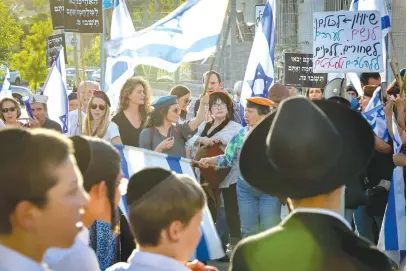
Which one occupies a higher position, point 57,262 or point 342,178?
point 342,178

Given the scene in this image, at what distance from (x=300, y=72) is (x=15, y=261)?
12.4 m

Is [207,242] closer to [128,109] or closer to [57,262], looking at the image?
[57,262]

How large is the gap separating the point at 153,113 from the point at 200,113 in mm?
994

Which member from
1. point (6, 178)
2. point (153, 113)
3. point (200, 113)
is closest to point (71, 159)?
point (6, 178)

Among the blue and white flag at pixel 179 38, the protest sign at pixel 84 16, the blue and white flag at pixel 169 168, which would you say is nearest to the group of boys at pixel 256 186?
the blue and white flag at pixel 169 168

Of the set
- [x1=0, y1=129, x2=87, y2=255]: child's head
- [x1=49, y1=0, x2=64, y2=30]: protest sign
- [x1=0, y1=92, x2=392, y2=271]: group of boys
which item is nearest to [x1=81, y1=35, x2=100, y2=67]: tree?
[x1=49, y1=0, x2=64, y2=30]: protest sign

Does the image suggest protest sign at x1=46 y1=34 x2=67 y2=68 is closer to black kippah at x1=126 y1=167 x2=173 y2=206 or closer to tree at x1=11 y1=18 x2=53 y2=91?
black kippah at x1=126 y1=167 x2=173 y2=206

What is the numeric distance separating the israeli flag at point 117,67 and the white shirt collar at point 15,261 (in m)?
7.58

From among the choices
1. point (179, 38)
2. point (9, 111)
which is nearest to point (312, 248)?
point (179, 38)

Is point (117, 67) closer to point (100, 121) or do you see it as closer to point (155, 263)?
point (100, 121)

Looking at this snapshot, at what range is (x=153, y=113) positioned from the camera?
8.47 metres

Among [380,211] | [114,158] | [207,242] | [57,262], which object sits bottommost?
[380,211]

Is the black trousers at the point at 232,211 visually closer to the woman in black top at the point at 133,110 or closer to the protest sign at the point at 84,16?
the woman in black top at the point at 133,110

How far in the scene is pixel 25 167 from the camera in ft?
8.15
